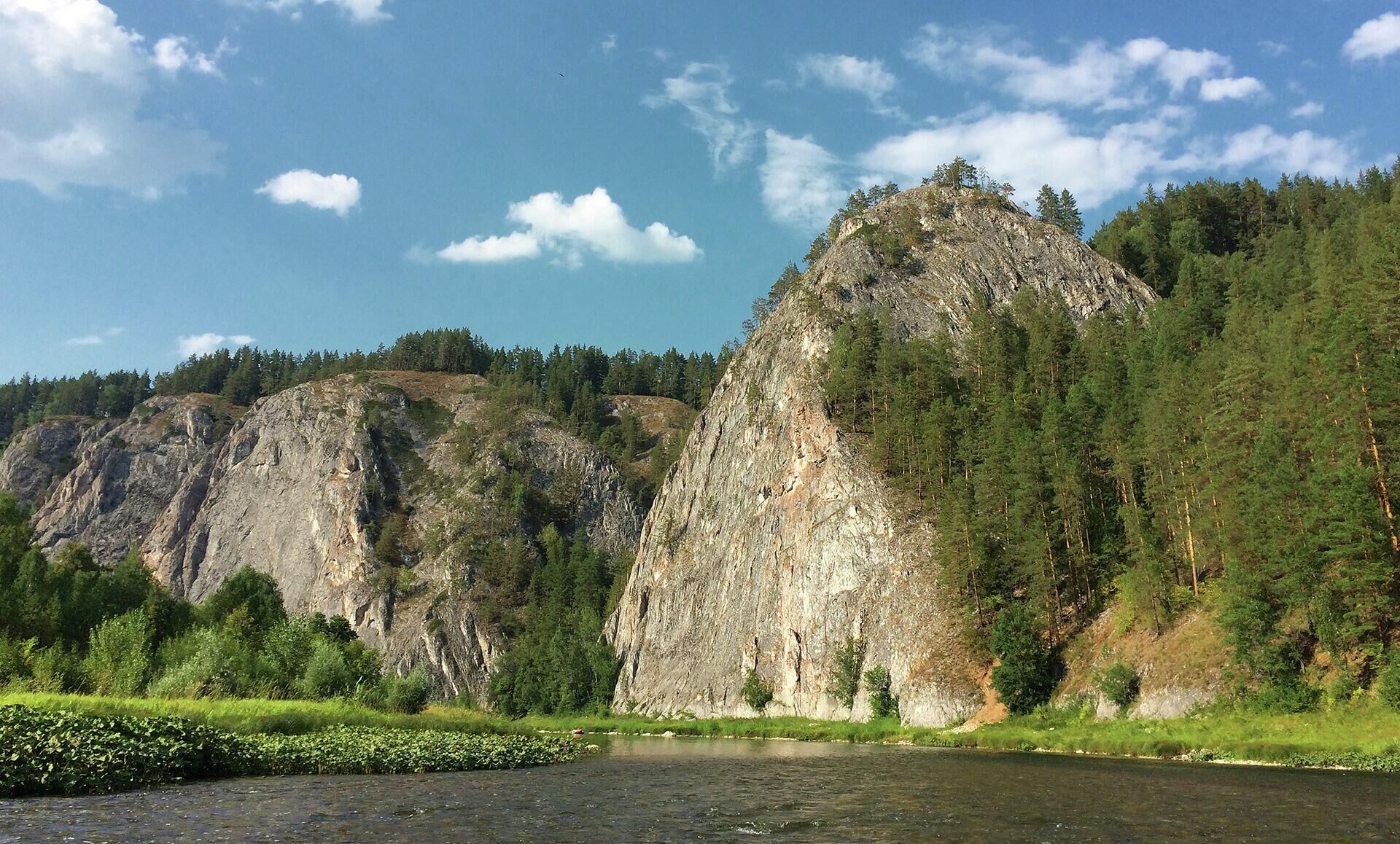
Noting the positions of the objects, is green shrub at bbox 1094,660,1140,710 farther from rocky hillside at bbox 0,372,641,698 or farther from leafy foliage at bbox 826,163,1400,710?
rocky hillside at bbox 0,372,641,698

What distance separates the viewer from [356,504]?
6845 inches

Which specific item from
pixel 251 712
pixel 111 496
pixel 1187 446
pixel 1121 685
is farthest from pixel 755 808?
pixel 111 496

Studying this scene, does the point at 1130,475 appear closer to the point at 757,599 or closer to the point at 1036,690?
the point at 1036,690

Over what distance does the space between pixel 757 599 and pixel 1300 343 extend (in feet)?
210

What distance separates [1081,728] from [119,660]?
202 ft

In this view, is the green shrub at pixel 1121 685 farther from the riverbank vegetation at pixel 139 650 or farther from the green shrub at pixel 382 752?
the riverbank vegetation at pixel 139 650

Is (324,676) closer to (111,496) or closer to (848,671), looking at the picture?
(848,671)

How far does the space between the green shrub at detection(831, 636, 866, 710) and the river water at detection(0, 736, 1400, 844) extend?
47.6 metres

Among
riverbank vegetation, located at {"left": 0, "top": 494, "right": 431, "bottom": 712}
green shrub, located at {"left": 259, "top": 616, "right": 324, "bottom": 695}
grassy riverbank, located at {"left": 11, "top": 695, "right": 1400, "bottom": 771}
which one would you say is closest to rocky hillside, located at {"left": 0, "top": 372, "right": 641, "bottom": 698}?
riverbank vegetation, located at {"left": 0, "top": 494, "right": 431, "bottom": 712}

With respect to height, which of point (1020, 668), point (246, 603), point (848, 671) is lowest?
point (848, 671)

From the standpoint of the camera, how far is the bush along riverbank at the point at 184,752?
89.6 feet

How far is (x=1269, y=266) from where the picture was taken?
102 metres

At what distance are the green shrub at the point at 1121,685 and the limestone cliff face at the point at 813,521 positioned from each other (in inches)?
551

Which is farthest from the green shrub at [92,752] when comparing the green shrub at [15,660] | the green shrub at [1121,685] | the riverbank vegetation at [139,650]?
the green shrub at [1121,685]
